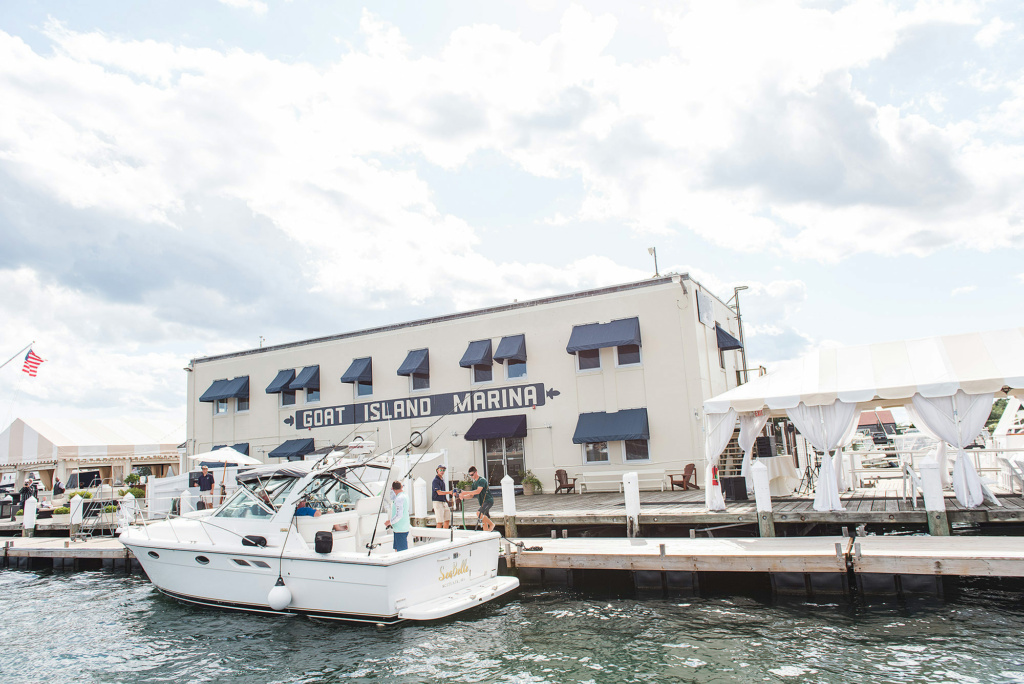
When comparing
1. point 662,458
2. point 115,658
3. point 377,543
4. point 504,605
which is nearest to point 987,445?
point 662,458

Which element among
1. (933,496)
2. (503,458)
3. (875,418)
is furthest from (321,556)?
(875,418)

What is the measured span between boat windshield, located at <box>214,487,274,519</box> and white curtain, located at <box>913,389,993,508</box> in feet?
37.4

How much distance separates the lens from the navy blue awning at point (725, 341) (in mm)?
20984

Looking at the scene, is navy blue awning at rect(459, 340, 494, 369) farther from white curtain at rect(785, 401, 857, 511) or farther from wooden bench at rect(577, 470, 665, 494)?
white curtain at rect(785, 401, 857, 511)

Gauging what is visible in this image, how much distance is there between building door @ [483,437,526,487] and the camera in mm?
20891

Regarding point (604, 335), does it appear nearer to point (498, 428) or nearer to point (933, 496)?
point (498, 428)

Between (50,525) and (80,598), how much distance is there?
1019cm

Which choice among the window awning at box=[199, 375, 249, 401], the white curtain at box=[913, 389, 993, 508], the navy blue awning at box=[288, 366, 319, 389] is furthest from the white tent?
the window awning at box=[199, 375, 249, 401]

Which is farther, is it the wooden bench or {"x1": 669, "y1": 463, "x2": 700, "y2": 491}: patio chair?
the wooden bench

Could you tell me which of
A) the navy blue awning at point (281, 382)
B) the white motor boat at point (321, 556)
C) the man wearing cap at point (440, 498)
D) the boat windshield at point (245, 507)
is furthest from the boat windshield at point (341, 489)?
the navy blue awning at point (281, 382)

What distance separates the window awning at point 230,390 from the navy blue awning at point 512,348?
39.6 feet

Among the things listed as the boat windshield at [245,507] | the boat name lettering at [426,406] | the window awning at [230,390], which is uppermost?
the window awning at [230,390]

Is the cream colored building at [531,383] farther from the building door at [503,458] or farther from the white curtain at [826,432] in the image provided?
the white curtain at [826,432]

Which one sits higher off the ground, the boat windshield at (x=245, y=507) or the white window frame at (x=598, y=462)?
the white window frame at (x=598, y=462)
